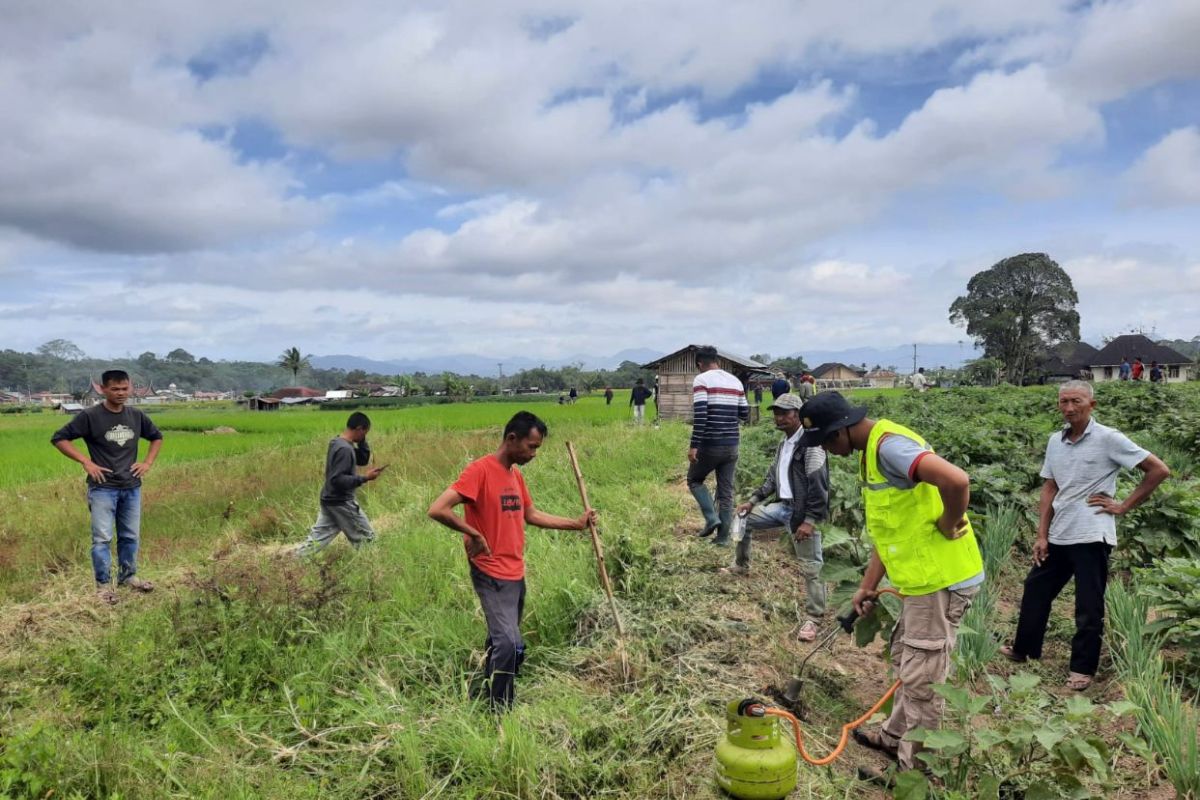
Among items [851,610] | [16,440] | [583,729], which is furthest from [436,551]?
[16,440]

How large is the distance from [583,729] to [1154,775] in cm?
254

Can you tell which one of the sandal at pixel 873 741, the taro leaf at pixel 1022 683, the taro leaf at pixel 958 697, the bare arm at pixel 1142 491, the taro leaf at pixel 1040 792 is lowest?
the sandal at pixel 873 741

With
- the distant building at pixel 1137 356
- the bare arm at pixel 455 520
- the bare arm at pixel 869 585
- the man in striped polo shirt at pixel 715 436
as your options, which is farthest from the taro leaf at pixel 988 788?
the distant building at pixel 1137 356

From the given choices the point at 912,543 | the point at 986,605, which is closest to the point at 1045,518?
the point at 986,605

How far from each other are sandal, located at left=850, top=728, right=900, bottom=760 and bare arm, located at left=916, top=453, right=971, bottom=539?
1.29m

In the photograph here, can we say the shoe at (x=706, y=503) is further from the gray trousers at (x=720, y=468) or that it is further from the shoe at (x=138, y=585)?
the shoe at (x=138, y=585)

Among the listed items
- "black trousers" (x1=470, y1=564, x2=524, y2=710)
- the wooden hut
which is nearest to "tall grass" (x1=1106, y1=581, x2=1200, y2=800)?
"black trousers" (x1=470, y1=564, x2=524, y2=710)

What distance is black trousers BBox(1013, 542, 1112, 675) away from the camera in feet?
13.2

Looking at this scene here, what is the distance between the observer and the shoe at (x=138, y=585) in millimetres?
5949

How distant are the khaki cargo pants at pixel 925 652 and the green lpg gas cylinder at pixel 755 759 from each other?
89 cm

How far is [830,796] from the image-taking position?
2867 mm

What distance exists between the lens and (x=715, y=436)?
245 inches

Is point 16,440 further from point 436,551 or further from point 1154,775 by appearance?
point 1154,775

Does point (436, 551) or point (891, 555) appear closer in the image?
point (891, 555)
